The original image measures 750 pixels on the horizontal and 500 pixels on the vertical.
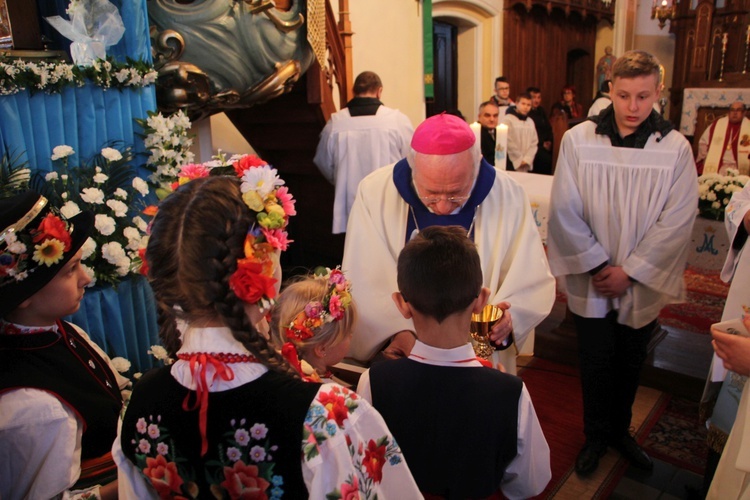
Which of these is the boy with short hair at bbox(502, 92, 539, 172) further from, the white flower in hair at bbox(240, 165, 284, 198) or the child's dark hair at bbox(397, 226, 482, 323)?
the white flower in hair at bbox(240, 165, 284, 198)

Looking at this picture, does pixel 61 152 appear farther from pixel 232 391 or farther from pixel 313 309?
pixel 232 391

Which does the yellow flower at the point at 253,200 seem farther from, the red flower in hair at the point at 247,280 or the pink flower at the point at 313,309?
the pink flower at the point at 313,309

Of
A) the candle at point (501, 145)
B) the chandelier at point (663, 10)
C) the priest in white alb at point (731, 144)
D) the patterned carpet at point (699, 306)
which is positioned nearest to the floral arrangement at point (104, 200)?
the candle at point (501, 145)

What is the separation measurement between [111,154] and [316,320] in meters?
1.36

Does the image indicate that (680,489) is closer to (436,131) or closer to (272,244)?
(436,131)

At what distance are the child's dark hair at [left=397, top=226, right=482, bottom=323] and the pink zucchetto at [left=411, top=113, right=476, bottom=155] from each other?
0.76 meters

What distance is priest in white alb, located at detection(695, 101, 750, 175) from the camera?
7871mm

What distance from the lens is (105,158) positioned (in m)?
2.70

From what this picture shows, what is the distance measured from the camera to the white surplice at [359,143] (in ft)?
18.0

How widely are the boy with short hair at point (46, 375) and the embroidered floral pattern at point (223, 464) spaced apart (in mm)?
362

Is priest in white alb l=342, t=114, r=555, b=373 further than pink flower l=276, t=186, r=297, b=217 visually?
Yes

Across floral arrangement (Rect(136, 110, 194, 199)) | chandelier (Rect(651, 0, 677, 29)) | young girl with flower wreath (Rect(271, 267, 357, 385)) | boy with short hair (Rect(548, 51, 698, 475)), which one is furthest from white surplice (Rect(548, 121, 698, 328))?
chandelier (Rect(651, 0, 677, 29))

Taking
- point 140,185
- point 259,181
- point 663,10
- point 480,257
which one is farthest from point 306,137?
point 663,10

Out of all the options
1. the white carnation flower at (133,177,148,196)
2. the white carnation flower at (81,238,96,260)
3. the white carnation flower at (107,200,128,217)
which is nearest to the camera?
the white carnation flower at (81,238,96,260)
